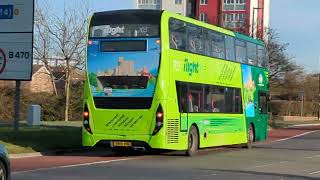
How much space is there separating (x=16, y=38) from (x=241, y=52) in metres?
8.48

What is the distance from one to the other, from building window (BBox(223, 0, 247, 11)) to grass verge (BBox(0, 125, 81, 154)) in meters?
91.0

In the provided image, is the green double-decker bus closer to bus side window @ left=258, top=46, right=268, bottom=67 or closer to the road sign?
the road sign

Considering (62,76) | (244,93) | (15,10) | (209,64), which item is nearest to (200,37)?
(209,64)

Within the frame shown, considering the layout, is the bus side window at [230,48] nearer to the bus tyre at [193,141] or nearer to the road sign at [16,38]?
the bus tyre at [193,141]

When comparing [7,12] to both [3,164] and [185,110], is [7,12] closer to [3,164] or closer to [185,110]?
[185,110]

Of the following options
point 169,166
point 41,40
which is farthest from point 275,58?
point 169,166

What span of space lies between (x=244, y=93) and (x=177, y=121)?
20.1ft

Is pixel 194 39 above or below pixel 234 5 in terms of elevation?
below

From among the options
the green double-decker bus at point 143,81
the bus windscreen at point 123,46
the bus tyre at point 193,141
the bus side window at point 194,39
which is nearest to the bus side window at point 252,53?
the bus side window at point 194,39

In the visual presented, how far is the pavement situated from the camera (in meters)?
15.0

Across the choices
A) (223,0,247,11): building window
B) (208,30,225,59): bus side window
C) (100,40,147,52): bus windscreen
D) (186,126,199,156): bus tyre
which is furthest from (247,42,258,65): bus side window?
(223,0,247,11): building window

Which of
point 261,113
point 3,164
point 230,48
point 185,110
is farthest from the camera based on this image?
point 261,113

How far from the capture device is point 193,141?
21.0m

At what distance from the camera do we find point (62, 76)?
47969 millimetres
